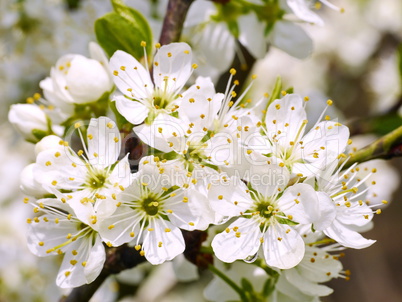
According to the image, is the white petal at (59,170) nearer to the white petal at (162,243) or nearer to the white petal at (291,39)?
the white petal at (162,243)

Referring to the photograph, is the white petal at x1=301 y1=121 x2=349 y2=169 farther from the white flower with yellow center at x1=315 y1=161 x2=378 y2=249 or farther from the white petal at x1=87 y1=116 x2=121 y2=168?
the white petal at x1=87 y1=116 x2=121 y2=168

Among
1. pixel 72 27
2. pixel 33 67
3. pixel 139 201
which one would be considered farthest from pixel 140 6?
pixel 139 201

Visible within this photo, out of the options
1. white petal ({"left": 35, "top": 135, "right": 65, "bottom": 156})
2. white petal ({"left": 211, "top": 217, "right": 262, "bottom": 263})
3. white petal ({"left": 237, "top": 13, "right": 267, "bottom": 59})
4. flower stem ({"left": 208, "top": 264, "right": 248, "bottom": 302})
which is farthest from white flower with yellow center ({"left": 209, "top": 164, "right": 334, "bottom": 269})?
white petal ({"left": 237, "top": 13, "right": 267, "bottom": 59})

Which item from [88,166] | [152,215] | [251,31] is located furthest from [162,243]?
[251,31]

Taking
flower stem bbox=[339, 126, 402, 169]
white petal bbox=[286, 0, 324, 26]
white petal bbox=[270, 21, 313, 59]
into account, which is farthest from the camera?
white petal bbox=[270, 21, 313, 59]

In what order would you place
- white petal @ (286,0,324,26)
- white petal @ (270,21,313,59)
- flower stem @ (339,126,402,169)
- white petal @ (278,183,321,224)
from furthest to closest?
white petal @ (270,21,313,59), white petal @ (286,0,324,26), flower stem @ (339,126,402,169), white petal @ (278,183,321,224)

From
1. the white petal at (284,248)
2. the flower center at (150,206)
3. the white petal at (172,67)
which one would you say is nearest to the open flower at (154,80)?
the white petal at (172,67)

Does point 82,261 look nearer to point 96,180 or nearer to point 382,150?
point 96,180
